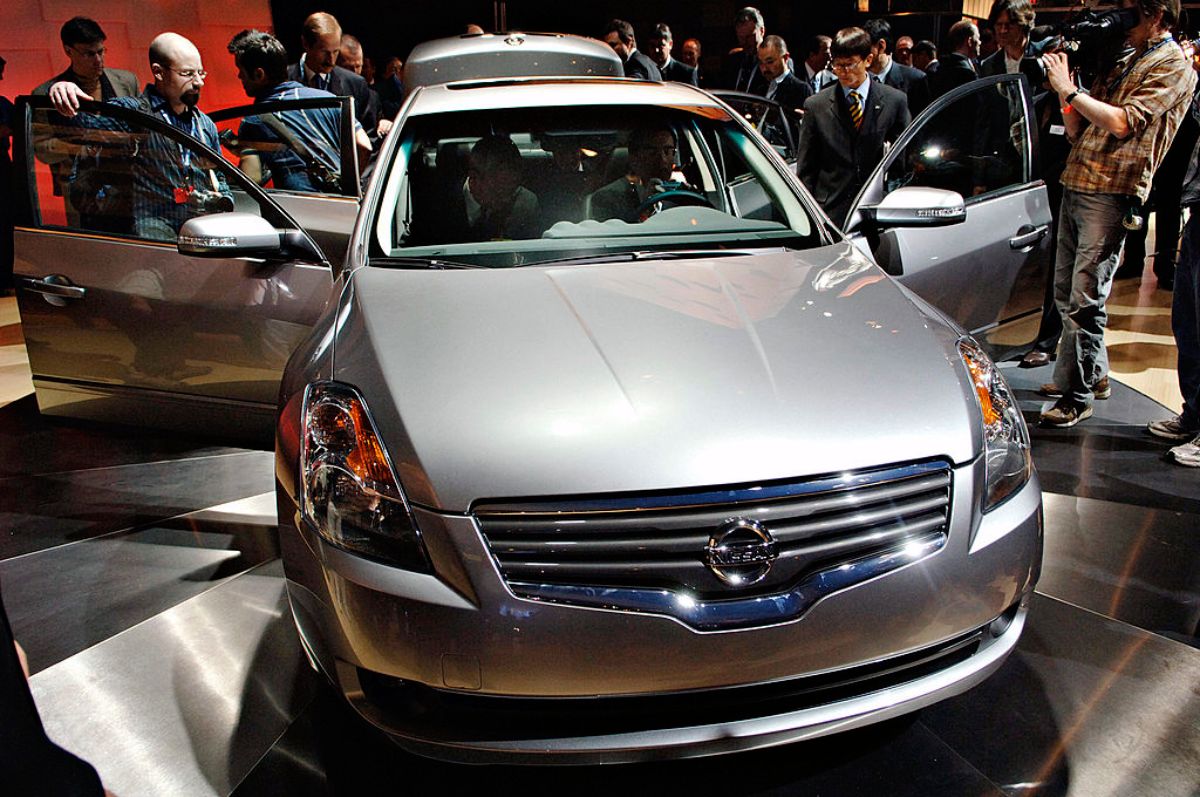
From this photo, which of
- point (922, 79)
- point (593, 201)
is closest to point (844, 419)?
point (593, 201)

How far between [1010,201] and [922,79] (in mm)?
2836

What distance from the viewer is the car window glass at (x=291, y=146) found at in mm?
3986

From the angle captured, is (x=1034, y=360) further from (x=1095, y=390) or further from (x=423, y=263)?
(x=423, y=263)

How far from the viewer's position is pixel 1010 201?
11.0ft

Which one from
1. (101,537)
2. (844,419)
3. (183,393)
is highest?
(844,419)

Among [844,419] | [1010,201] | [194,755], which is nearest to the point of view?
[844,419]

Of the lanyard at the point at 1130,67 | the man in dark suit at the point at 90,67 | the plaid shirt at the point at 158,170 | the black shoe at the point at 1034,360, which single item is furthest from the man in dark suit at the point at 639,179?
the man in dark suit at the point at 90,67

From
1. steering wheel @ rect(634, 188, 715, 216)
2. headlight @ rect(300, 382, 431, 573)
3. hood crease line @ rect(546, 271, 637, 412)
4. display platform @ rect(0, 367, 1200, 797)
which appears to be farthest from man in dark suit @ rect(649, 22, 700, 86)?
headlight @ rect(300, 382, 431, 573)

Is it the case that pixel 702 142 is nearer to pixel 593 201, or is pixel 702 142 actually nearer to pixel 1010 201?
pixel 593 201

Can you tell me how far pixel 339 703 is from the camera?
5.73 feet

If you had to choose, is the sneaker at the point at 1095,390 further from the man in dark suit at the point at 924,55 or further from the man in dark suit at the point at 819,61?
the man in dark suit at the point at 924,55

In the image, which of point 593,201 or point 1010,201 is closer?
point 593,201

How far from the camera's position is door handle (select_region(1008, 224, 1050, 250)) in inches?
130

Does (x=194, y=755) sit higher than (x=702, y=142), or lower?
lower
